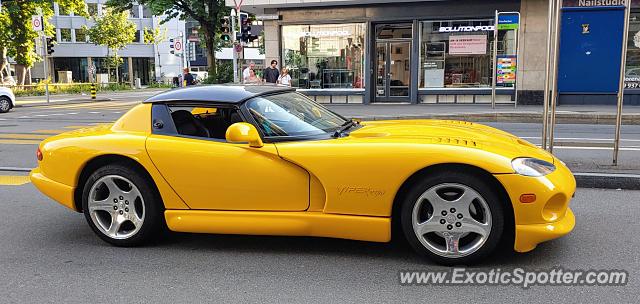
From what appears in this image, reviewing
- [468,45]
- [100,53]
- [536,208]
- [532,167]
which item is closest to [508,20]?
[468,45]

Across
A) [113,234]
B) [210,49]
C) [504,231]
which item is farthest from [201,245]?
[210,49]

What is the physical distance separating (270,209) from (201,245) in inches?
31.4

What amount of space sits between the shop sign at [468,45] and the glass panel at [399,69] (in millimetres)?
1571

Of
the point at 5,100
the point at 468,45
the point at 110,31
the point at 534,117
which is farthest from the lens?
the point at 110,31

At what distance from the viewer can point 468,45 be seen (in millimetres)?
18516

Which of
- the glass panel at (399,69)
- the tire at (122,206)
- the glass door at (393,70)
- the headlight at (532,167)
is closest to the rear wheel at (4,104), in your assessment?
the glass door at (393,70)

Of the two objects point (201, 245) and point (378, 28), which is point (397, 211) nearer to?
point (201, 245)

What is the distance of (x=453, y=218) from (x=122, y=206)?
262 cm

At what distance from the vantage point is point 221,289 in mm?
3488

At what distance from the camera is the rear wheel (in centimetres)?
2086

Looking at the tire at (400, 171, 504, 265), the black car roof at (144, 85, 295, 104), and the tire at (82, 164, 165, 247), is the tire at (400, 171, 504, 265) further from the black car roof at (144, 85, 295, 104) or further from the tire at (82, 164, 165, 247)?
the tire at (82, 164, 165, 247)

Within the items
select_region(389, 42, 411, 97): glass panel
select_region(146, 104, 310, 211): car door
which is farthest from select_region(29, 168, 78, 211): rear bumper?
select_region(389, 42, 411, 97): glass panel

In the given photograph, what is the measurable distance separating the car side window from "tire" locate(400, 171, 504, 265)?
5.10 ft

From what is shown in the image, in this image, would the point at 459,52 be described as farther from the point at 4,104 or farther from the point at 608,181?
the point at 4,104
